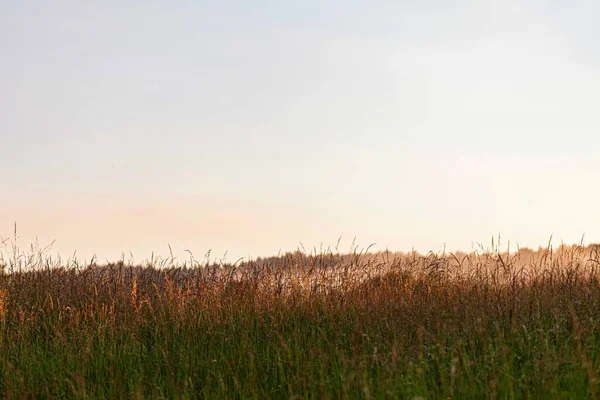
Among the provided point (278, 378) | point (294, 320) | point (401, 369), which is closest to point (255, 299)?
Answer: point (294, 320)

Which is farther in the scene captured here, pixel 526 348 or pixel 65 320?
pixel 65 320

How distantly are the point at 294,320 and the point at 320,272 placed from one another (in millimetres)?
1758

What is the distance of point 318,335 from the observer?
6.50 meters

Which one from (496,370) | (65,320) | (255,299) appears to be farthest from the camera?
(65,320)

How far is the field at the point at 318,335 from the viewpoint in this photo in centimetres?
486

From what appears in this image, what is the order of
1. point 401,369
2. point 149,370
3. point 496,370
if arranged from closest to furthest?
→ 1. point 496,370
2. point 401,369
3. point 149,370

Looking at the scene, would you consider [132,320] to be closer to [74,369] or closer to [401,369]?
[74,369]

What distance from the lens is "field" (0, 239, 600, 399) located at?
15.9ft

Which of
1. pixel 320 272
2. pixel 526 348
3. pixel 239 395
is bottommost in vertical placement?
pixel 239 395

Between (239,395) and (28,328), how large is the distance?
4.36m

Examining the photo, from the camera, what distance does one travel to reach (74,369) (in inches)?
249

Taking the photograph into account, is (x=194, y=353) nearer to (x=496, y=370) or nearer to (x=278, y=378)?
(x=278, y=378)

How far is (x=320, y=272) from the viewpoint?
894 cm

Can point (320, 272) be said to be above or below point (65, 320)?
above
